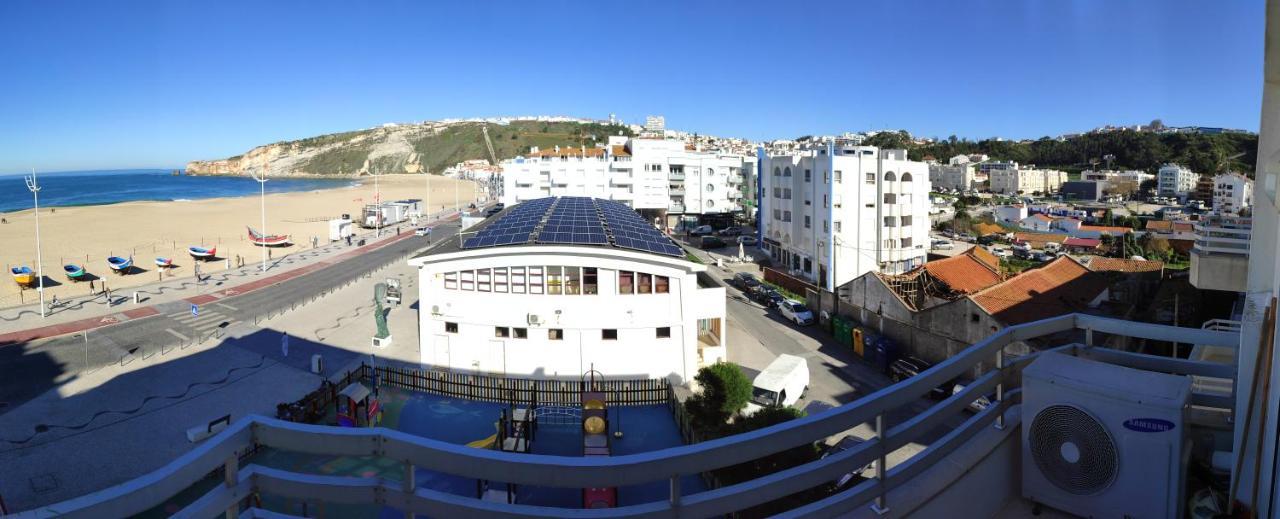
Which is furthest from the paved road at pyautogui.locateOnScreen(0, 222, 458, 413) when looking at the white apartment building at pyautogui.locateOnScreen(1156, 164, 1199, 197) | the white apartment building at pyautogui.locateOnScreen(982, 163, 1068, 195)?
the white apartment building at pyautogui.locateOnScreen(982, 163, 1068, 195)

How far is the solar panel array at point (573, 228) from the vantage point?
1619 cm

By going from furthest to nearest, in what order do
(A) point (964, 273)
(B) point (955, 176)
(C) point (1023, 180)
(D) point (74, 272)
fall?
(B) point (955, 176)
(C) point (1023, 180)
(D) point (74, 272)
(A) point (964, 273)

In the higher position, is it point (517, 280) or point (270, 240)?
point (517, 280)

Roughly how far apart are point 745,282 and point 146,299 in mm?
25090

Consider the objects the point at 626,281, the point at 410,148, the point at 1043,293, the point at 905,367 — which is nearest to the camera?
the point at 626,281

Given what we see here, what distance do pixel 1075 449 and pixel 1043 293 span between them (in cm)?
1804

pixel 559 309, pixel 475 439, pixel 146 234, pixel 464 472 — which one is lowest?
pixel 475 439

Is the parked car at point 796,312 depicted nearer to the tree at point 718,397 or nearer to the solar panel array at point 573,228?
the solar panel array at point 573,228

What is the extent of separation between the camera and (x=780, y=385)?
15.3 meters

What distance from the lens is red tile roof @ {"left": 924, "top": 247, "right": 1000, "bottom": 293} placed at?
69.9ft

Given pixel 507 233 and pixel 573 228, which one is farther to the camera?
pixel 573 228

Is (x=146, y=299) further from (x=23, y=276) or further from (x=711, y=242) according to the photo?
(x=711, y=242)

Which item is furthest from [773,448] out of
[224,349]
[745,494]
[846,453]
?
[224,349]

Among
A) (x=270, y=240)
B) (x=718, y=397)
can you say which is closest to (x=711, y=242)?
(x=270, y=240)
